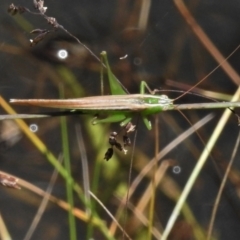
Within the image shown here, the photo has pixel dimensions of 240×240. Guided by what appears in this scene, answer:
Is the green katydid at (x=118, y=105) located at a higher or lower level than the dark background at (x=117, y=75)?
lower

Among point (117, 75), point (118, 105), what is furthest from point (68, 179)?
point (118, 105)

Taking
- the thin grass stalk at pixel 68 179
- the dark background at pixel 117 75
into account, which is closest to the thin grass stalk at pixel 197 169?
the dark background at pixel 117 75

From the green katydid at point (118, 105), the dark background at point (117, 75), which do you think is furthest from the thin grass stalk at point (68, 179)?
the green katydid at point (118, 105)

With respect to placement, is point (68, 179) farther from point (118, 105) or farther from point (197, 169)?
point (118, 105)

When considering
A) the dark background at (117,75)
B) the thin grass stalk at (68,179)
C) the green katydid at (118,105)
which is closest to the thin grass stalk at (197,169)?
the dark background at (117,75)

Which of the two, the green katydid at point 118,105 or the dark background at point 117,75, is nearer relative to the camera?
the green katydid at point 118,105

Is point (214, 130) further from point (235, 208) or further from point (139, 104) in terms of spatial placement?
point (139, 104)

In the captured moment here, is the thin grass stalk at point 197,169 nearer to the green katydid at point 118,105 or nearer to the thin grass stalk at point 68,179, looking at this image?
the thin grass stalk at point 68,179

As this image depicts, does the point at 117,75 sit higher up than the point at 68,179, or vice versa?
the point at 117,75

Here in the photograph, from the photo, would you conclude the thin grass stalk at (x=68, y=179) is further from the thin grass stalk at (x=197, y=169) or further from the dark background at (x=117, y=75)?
the thin grass stalk at (x=197, y=169)
